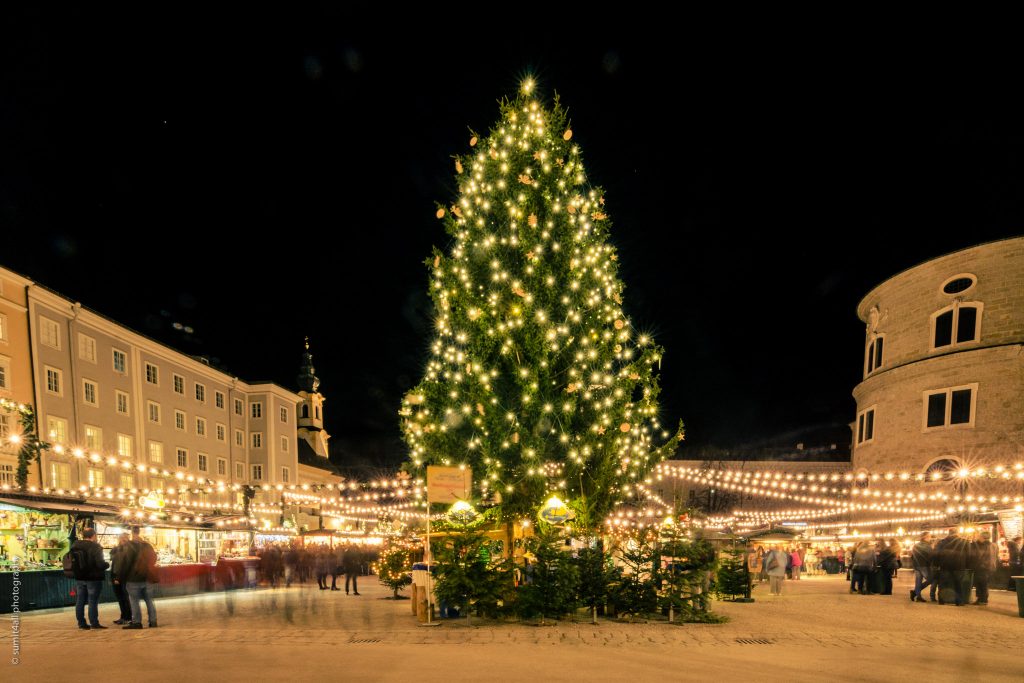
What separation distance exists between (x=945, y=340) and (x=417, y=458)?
28244 millimetres

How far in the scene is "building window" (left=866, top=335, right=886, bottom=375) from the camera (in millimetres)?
38125

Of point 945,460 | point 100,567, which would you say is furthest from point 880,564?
point 100,567

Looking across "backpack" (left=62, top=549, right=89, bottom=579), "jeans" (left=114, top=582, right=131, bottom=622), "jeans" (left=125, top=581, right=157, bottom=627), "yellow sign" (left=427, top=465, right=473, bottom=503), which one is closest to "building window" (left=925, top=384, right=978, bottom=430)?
"yellow sign" (left=427, top=465, right=473, bottom=503)

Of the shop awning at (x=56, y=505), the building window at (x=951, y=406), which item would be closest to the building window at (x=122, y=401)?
the shop awning at (x=56, y=505)

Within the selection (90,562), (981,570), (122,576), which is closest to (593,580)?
(122,576)

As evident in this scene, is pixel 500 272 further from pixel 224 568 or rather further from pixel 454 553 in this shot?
pixel 224 568

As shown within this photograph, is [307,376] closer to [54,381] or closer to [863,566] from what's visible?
[54,381]

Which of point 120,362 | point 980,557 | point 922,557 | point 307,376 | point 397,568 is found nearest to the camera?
point 980,557

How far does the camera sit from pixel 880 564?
19.8 metres

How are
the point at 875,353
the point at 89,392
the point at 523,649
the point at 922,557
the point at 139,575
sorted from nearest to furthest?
the point at 523,649, the point at 139,575, the point at 922,557, the point at 89,392, the point at 875,353

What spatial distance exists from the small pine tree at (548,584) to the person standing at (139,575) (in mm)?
5987

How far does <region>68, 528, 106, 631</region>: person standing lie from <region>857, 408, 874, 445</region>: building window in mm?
37216

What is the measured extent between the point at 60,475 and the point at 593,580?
91.6 ft

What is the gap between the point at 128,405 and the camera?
36.1m
